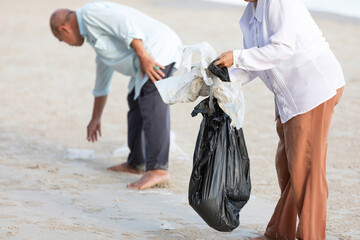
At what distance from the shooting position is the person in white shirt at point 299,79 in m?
3.01

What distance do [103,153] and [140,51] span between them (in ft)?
5.63

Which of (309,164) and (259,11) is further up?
(259,11)

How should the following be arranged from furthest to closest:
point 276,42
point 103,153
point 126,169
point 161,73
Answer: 1. point 103,153
2. point 126,169
3. point 161,73
4. point 276,42

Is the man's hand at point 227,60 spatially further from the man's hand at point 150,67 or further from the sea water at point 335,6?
the sea water at point 335,6

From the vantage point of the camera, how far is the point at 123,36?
4.60 metres

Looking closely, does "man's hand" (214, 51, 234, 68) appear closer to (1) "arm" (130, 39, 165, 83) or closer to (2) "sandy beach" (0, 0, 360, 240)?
(2) "sandy beach" (0, 0, 360, 240)

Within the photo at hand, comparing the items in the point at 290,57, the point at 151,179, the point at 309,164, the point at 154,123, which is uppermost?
the point at 290,57

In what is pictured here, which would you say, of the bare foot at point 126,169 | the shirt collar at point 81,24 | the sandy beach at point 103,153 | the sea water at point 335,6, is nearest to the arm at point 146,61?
the shirt collar at point 81,24

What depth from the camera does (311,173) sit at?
318 cm

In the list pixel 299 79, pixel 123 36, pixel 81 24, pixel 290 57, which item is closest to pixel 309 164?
pixel 299 79

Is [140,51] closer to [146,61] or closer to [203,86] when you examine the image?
[146,61]

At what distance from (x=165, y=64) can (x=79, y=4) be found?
9.96 metres

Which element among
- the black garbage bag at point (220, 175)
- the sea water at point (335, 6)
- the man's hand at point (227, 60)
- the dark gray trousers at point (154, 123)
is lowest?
the sea water at point (335, 6)

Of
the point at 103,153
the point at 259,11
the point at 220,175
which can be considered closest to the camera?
the point at 259,11
